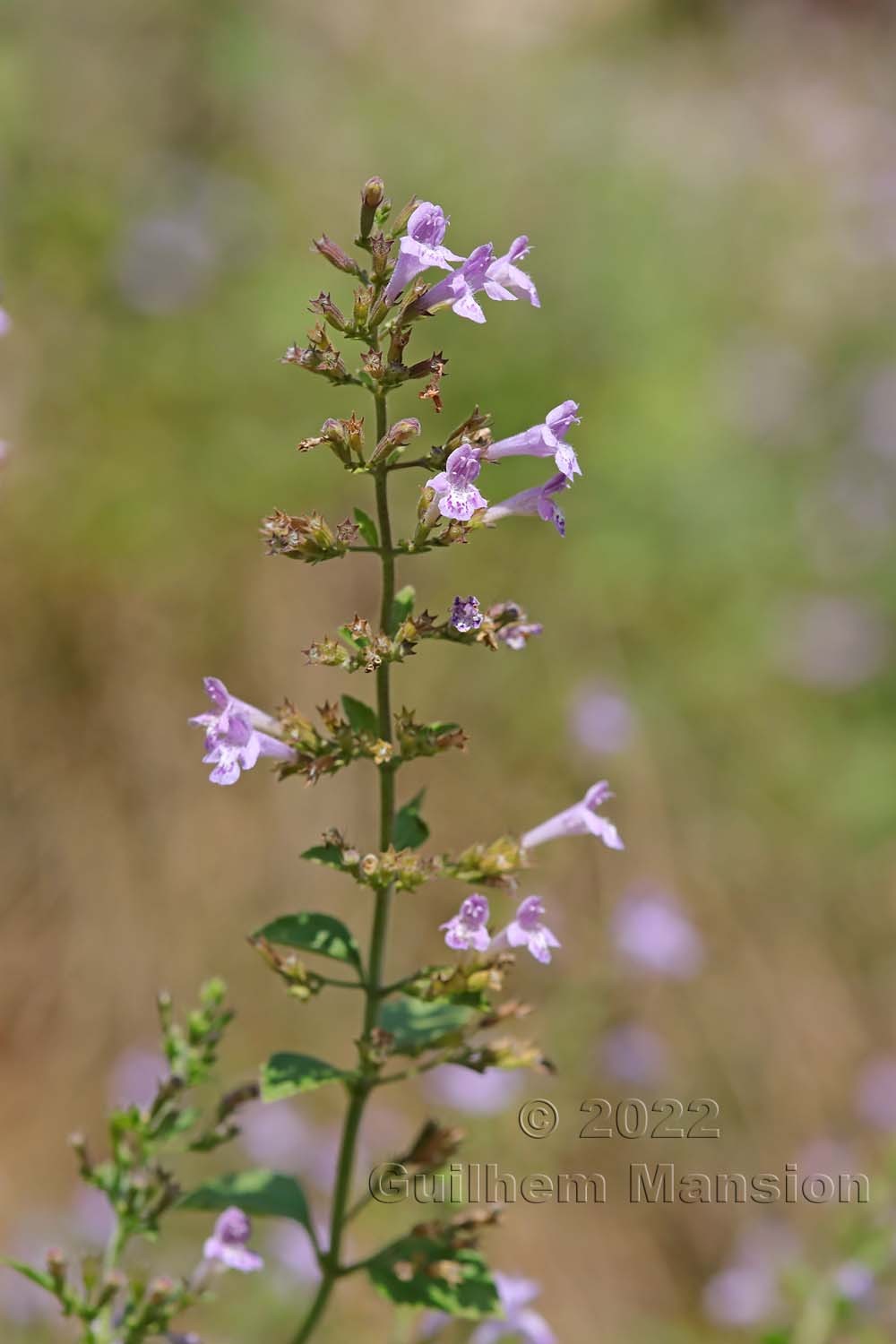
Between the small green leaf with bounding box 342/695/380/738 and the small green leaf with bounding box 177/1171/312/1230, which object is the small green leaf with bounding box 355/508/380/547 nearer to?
the small green leaf with bounding box 342/695/380/738

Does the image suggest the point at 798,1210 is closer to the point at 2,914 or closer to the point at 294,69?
the point at 2,914

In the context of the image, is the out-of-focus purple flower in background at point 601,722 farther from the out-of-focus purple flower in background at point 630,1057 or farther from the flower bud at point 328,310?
the flower bud at point 328,310

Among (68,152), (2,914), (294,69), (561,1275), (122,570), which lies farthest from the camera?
(294,69)

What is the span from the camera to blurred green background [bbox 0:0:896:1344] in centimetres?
460

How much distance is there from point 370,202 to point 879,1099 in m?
3.56

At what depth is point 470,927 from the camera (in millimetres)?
1558

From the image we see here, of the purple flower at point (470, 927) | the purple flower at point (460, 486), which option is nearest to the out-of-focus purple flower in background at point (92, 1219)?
the purple flower at point (470, 927)

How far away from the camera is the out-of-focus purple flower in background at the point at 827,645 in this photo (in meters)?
5.71

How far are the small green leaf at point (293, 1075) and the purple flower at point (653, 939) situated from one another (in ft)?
7.78

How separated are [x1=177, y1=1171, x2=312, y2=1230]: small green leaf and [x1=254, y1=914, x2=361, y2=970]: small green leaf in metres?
0.31

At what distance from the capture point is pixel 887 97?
11.7 metres

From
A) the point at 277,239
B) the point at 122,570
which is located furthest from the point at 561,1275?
the point at 277,239

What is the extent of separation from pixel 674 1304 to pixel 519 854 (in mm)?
3475

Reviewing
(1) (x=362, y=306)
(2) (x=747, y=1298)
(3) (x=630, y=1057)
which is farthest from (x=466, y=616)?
(3) (x=630, y=1057)
